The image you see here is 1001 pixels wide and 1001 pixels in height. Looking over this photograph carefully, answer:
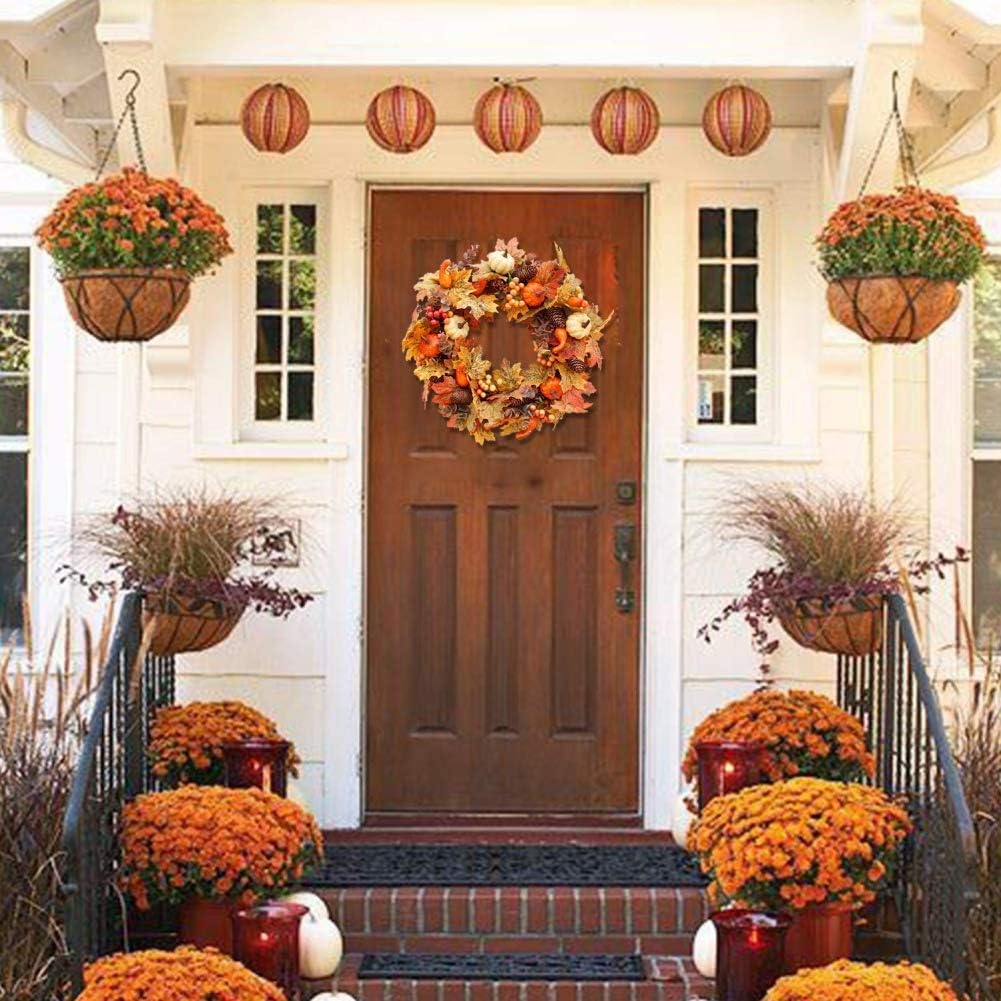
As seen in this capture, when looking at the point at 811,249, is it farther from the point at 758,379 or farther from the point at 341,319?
the point at 341,319

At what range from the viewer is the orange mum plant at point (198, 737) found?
6.68 meters

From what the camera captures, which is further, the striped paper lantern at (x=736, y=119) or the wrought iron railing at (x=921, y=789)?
the striped paper lantern at (x=736, y=119)

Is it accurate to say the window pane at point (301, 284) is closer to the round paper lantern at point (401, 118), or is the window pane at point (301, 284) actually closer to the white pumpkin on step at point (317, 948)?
the round paper lantern at point (401, 118)

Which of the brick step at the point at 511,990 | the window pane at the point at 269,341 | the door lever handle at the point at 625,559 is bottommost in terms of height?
the brick step at the point at 511,990

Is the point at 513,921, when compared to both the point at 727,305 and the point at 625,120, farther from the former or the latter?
the point at 625,120

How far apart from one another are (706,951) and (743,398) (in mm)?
2311

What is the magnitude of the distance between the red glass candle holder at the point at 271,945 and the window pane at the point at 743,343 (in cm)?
286

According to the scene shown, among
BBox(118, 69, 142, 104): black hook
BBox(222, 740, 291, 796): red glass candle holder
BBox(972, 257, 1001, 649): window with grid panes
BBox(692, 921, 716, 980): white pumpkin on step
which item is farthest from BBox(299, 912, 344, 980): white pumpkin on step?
BBox(972, 257, 1001, 649): window with grid panes

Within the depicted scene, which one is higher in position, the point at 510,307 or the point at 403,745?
the point at 510,307

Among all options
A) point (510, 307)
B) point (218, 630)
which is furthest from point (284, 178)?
point (218, 630)

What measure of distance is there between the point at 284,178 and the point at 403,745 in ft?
6.86

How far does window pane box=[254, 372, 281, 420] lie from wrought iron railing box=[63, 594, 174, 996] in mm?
1111

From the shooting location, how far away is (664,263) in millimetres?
7508

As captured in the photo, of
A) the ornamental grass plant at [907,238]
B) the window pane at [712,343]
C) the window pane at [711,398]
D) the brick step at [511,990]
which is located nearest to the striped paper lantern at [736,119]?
the ornamental grass plant at [907,238]
